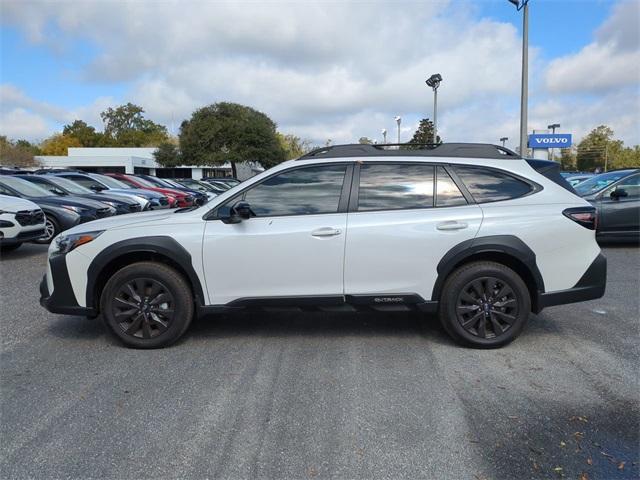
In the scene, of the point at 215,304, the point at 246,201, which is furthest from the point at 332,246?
the point at 215,304

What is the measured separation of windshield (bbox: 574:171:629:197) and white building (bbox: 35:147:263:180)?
4090 centimetres

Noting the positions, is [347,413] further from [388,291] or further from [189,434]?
[388,291]

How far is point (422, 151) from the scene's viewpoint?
4.69 meters

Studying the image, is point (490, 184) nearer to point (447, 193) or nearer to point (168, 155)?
point (447, 193)

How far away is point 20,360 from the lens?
4.23 metres

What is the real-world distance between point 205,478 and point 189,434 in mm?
478

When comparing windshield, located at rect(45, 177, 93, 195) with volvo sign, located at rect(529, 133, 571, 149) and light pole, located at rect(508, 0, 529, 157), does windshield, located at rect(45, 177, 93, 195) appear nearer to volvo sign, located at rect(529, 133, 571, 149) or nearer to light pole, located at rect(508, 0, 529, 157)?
light pole, located at rect(508, 0, 529, 157)

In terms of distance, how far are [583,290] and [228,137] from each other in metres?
46.9

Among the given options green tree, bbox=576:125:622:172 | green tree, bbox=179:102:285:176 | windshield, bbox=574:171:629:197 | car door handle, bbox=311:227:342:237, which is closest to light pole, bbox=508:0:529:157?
windshield, bbox=574:171:629:197

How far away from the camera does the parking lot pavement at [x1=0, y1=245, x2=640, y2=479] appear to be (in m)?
2.77

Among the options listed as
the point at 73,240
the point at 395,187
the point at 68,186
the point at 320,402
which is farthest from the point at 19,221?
the point at 320,402

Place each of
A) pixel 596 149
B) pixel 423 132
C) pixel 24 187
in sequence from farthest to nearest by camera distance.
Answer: pixel 596 149, pixel 423 132, pixel 24 187

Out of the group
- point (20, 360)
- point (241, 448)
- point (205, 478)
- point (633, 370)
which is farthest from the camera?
point (20, 360)

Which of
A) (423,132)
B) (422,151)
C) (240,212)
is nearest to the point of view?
(240,212)
